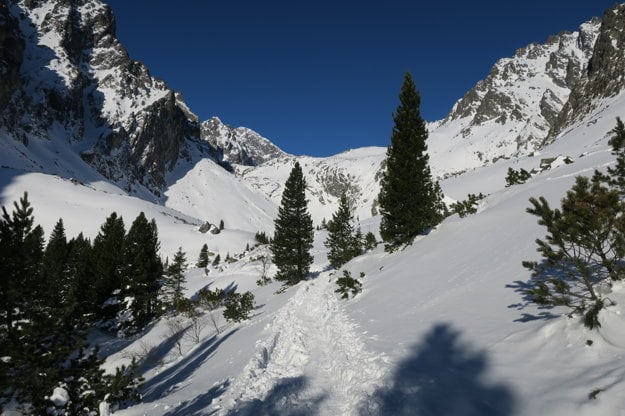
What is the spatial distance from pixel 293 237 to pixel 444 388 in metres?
31.0

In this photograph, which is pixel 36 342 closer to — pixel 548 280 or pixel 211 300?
pixel 548 280

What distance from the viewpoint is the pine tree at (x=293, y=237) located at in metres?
36.7

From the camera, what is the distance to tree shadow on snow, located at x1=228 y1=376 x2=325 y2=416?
8.43 meters

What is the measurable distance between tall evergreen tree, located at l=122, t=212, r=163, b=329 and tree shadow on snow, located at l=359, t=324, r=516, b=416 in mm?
34705

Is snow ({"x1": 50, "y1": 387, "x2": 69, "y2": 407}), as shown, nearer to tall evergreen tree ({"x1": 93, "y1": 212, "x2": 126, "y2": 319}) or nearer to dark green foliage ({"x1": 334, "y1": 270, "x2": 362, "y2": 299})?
dark green foliage ({"x1": 334, "y1": 270, "x2": 362, "y2": 299})

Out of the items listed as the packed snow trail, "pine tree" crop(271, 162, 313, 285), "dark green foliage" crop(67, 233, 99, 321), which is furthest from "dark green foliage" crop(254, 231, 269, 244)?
the packed snow trail

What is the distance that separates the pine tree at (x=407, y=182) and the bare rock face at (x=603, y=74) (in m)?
92.2

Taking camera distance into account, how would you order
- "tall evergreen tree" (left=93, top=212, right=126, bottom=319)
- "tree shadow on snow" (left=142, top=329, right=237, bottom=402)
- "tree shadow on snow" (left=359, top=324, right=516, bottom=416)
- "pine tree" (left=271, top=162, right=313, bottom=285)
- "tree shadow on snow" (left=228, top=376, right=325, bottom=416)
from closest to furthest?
"tree shadow on snow" (left=359, top=324, right=516, bottom=416) → "tree shadow on snow" (left=228, top=376, right=325, bottom=416) → "tree shadow on snow" (left=142, top=329, right=237, bottom=402) → "pine tree" (left=271, top=162, right=313, bottom=285) → "tall evergreen tree" (left=93, top=212, right=126, bottom=319)

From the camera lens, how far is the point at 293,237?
37.6m

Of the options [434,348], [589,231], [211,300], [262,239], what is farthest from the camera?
[262,239]

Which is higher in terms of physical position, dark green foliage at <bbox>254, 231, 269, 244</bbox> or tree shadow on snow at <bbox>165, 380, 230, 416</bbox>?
dark green foliage at <bbox>254, 231, 269, 244</bbox>

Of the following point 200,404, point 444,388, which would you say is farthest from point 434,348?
point 200,404

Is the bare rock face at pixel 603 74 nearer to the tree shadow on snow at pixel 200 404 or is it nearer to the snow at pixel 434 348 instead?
the snow at pixel 434 348

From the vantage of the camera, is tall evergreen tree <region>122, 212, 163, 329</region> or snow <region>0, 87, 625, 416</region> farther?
tall evergreen tree <region>122, 212, 163, 329</region>
